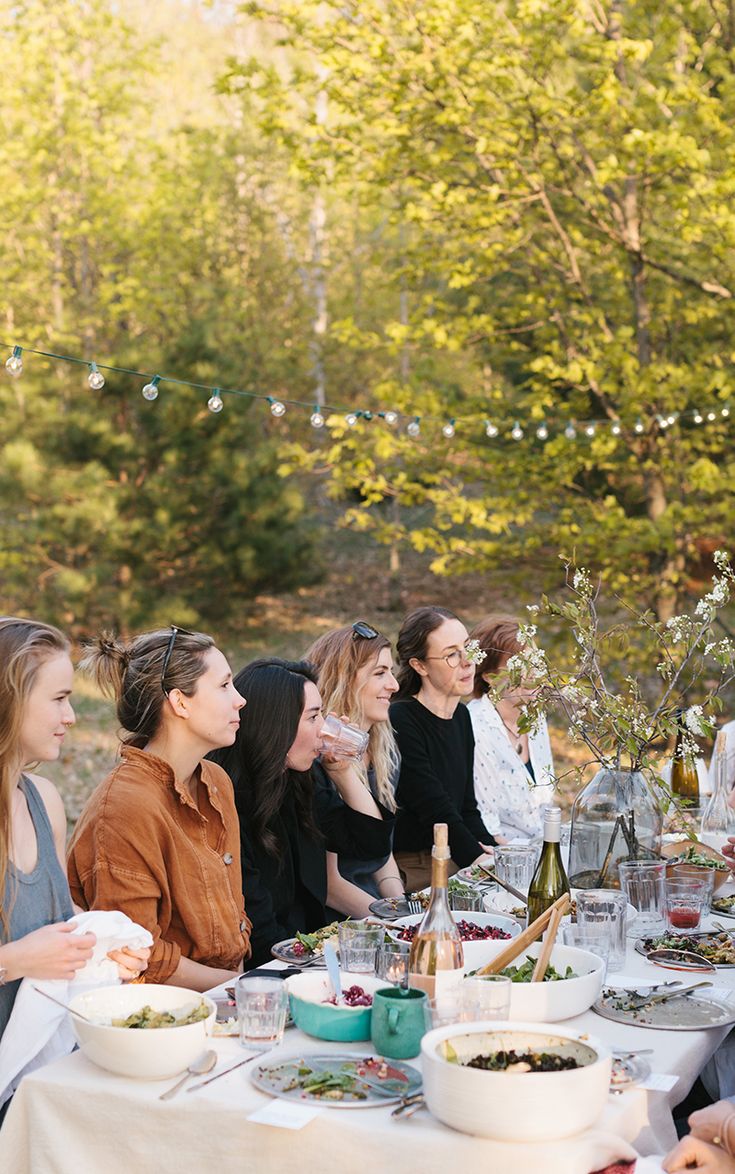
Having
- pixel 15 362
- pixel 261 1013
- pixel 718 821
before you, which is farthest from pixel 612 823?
pixel 15 362

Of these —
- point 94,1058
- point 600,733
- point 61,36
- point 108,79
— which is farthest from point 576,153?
point 108,79

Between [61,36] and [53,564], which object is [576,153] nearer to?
[53,564]

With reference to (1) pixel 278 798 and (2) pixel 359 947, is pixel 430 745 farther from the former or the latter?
(2) pixel 359 947

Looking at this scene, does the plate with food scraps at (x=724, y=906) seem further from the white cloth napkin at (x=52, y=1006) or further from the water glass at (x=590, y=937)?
the white cloth napkin at (x=52, y=1006)

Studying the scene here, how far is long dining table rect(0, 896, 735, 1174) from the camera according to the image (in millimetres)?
1705

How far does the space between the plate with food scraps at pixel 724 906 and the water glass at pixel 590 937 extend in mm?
633

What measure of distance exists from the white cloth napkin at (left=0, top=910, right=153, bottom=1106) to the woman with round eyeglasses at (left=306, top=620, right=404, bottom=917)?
144 cm

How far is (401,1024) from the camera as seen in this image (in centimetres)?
199

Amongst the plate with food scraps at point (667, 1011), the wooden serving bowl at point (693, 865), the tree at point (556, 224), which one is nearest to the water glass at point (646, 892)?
the wooden serving bowl at point (693, 865)

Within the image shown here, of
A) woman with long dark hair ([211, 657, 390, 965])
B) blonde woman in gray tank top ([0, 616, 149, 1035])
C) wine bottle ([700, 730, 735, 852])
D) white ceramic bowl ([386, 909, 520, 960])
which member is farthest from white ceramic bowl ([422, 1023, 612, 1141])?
wine bottle ([700, 730, 735, 852])

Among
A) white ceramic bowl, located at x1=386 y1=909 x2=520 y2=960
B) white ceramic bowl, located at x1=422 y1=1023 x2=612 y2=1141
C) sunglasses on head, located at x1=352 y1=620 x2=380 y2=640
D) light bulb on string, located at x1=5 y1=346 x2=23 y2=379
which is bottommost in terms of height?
white ceramic bowl, located at x1=386 y1=909 x2=520 y2=960

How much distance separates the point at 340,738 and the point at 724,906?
1.06 m

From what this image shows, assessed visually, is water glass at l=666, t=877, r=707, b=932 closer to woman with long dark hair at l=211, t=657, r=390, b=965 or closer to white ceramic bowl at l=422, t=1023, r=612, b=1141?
woman with long dark hair at l=211, t=657, r=390, b=965

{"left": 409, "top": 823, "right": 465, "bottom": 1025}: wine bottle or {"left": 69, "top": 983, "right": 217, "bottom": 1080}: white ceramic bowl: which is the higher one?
{"left": 409, "top": 823, "right": 465, "bottom": 1025}: wine bottle
